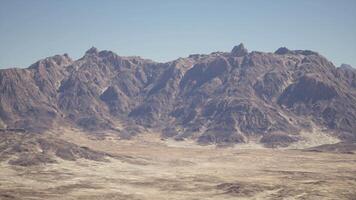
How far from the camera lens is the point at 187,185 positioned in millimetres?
106562

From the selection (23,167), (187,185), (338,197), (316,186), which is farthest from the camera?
(23,167)

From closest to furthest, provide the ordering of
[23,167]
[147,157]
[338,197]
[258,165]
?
[338,197]
[23,167]
[258,165]
[147,157]

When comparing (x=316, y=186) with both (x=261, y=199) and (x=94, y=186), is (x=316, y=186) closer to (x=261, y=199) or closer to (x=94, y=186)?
(x=261, y=199)

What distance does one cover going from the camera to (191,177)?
11794 cm

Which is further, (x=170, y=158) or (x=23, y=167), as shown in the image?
(x=170, y=158)

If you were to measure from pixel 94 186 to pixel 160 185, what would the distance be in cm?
1437

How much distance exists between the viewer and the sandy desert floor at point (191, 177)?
3730 inches

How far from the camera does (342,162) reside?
143625 millimetres

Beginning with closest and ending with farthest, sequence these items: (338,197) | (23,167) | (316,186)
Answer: (338,197) < (316,186) < (23,167)

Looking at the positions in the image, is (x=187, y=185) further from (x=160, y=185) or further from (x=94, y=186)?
(x=94, y=186)

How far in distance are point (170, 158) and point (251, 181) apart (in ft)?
163

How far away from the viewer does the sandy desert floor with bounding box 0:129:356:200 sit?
94.8m

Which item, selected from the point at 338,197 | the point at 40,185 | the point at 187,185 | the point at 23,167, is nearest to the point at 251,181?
the point at 187,185

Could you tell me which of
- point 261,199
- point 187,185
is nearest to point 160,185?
point 187,185
